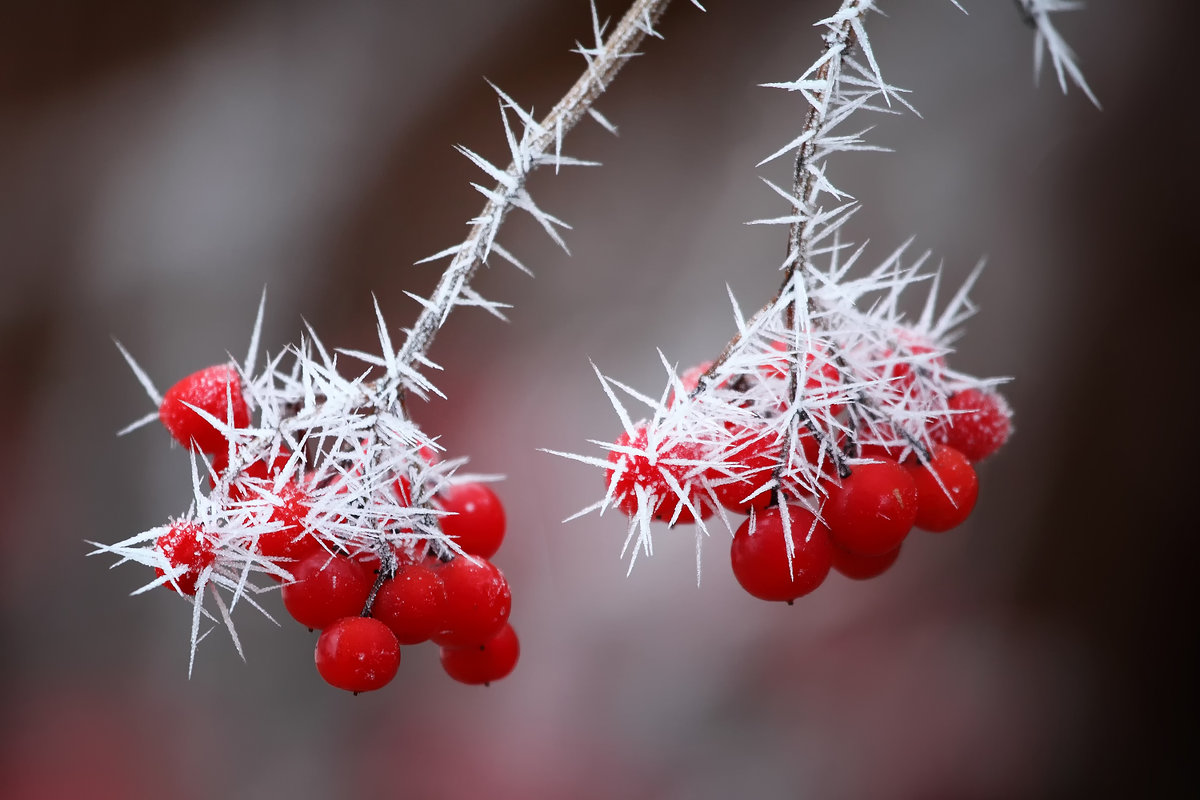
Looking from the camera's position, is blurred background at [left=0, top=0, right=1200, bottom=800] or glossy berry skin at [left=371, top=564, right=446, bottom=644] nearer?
glossy berry skin at [left=371, top=564, right=446, bottom=644]

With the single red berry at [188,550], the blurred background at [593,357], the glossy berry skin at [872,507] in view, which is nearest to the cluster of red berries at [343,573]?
the single red berry at [188,550]

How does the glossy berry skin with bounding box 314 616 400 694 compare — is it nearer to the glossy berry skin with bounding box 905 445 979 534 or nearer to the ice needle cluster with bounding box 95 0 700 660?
the ice needle cluster with bounding box 95 0 700 660

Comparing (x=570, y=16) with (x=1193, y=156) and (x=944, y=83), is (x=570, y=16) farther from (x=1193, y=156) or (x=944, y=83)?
(x=1193, y=156)

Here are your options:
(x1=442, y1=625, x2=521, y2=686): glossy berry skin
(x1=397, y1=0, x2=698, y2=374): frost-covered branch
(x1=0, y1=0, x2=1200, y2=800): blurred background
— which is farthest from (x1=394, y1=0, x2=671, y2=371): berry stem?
(x1=0, y1=0, x2=1200, y2=800): blurred background

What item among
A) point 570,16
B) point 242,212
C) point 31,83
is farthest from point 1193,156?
point 31,83

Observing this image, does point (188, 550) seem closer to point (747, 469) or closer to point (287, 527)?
point (287, 527)

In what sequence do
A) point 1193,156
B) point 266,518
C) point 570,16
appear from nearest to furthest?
1. point 266,518
2. point 1193,156
3. point 570,16
